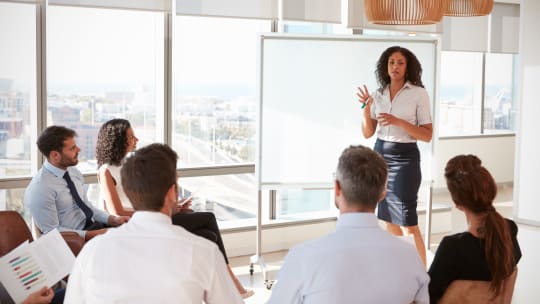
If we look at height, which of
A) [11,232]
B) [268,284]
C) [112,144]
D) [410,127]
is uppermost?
[410,127]

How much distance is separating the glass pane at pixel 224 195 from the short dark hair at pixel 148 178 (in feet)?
13.2

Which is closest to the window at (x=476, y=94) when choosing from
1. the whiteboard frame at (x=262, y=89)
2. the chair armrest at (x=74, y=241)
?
the whiteboard frame at (x=262, y=89)

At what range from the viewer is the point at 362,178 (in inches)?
89.6

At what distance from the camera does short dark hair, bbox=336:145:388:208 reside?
2.28m

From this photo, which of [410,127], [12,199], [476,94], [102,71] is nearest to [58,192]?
[12,199]

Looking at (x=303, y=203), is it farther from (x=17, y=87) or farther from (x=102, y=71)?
(x=17, y=87)

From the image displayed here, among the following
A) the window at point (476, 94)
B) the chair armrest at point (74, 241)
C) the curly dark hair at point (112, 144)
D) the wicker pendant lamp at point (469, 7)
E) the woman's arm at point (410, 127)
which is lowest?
the chair armrest at point (74, 241)

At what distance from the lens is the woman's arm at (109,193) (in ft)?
15.3

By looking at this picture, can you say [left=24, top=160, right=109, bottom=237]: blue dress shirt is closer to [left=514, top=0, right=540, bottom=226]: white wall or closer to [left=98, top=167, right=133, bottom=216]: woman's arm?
[left=98, top=167, right=133, bottom=216]: woman's arm

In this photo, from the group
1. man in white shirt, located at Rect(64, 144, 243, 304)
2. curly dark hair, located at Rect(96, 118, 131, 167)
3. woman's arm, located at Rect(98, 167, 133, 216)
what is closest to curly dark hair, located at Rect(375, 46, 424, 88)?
curly dark hair, located at Rect(96, 118, 131, 167)

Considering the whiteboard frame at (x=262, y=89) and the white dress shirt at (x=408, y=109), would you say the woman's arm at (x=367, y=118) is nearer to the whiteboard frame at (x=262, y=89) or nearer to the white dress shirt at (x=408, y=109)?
the white dress shirt at (x=408, y=109)

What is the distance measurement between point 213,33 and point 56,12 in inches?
57.2

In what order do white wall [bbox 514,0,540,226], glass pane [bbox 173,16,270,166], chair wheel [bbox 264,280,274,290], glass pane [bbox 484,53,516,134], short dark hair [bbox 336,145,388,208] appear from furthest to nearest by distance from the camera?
glass pane [bbox 484,53,516,134]
glass pane [bbox 173,16,270,166]
chair wheel [bbox 264,280,274,290]
white wall [bbox 514,0,540,226]
short dark hair [bbox 336,145,388,208]

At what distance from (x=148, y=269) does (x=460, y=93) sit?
883 cm
